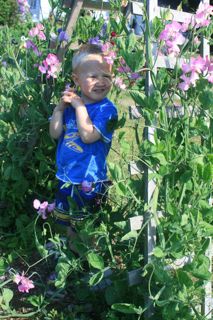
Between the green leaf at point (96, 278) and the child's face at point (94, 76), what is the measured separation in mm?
857

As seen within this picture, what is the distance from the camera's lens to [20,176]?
9.05 ft

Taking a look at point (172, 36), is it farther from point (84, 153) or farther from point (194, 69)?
point (84, 153)

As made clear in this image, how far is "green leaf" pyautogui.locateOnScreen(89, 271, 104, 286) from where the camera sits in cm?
181

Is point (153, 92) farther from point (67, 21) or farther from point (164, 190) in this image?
point (67, 21)

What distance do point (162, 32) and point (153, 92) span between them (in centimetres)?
21

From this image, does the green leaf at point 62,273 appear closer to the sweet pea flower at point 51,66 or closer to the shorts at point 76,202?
the shorts at point 76,202

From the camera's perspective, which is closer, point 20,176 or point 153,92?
point 153,92

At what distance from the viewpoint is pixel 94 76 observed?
2.24m

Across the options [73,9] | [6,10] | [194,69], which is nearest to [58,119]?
[73,9]

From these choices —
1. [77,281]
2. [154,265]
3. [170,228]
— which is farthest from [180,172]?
[77,281]

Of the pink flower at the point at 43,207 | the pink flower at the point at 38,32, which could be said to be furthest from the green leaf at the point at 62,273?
the pink flower at the point at 38,32

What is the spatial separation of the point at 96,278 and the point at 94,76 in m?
0.93

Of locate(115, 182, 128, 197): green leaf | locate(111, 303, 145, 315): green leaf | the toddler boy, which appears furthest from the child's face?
locate(111, 303, 145, 315): green leaf

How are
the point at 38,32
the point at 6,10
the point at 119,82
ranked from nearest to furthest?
the point at 119,82
the point at 38,32
the point at 6,10
